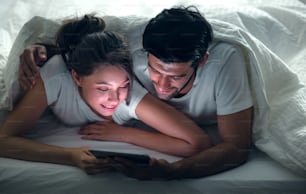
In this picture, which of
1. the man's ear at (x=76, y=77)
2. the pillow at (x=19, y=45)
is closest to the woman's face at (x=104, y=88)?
the man's ear at (x=76, y=77)

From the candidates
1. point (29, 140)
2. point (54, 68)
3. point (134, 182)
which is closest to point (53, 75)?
point (54, 68)

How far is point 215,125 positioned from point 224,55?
127mm

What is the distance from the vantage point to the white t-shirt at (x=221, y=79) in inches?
35.3

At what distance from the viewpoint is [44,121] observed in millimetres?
932

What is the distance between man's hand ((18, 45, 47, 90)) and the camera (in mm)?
912

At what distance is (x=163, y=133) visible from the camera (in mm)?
918

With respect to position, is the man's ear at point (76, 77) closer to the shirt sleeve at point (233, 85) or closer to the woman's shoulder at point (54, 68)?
the woman's shoulder at point (54, 68)

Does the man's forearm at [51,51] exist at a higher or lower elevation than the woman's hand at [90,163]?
higher

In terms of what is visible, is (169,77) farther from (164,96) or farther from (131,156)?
(131,156)

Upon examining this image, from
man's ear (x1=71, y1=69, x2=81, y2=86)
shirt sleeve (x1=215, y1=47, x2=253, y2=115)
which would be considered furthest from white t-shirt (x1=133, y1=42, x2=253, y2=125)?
man's ear (x1=71, y1=69, x2=81, y2=86)

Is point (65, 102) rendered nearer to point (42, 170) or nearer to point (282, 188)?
point (42, 170)

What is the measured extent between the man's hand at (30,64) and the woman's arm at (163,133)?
0.14 m

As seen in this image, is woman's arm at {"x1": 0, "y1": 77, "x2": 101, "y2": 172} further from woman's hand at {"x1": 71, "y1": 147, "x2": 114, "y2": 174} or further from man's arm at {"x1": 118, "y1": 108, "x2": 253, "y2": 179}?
man's arm at {"x1": 118, "y1": 108, "x2": 253, "y2": 179}

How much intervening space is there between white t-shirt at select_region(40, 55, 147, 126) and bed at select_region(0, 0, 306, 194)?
0.10 feet
